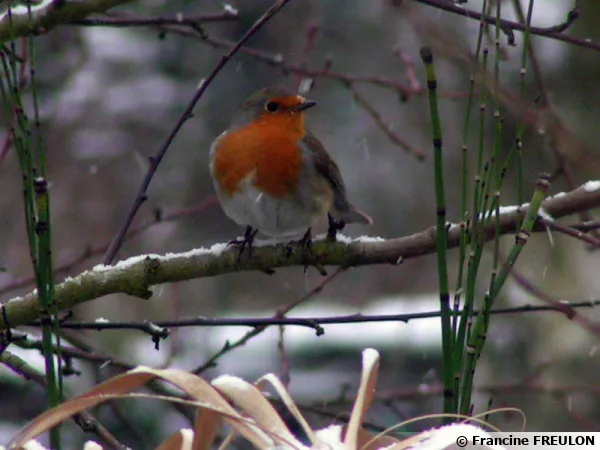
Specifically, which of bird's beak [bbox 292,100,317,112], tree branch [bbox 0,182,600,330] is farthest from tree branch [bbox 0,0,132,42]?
bird's beak [bbox 292,100,317,112]

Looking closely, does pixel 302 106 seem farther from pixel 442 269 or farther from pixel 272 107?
pixel 442 269

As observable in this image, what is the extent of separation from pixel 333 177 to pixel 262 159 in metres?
0.37

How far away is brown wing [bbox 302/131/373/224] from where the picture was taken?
3.57 meters

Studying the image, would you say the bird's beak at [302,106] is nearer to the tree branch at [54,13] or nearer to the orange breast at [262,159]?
the orange breast at [262,159]

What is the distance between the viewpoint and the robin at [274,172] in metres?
3.40

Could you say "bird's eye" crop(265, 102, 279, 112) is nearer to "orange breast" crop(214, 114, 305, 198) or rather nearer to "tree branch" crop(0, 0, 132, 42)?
"orange breast" crop(214, 114, 305, 198)

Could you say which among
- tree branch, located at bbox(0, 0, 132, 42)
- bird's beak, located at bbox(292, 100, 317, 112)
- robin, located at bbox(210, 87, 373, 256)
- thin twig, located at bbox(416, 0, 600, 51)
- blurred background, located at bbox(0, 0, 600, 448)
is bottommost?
thin twig, located at bbox(416, 0, 600, 51)

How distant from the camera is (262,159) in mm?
3418

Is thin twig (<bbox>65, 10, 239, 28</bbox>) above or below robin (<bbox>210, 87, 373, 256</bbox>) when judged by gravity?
below

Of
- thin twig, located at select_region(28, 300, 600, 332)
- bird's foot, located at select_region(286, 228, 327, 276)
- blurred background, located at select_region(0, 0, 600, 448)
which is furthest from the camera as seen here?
blurred background, located at select_region(0, 0, 600, 448)

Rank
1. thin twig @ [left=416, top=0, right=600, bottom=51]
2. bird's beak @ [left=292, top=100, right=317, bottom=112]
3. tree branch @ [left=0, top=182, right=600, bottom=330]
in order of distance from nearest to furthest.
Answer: thin twig @ [left=416, top=0, right=600, bottom=51]
tree branch @ [left=0, top=182, right=600, bottom=330]
bird's beak @ [left=292, top=100, right=317, bottom=112]

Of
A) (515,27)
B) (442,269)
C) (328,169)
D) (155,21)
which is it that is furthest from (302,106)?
(442,269)

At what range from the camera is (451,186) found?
888 cm

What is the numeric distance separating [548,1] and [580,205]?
6458 millimetres
